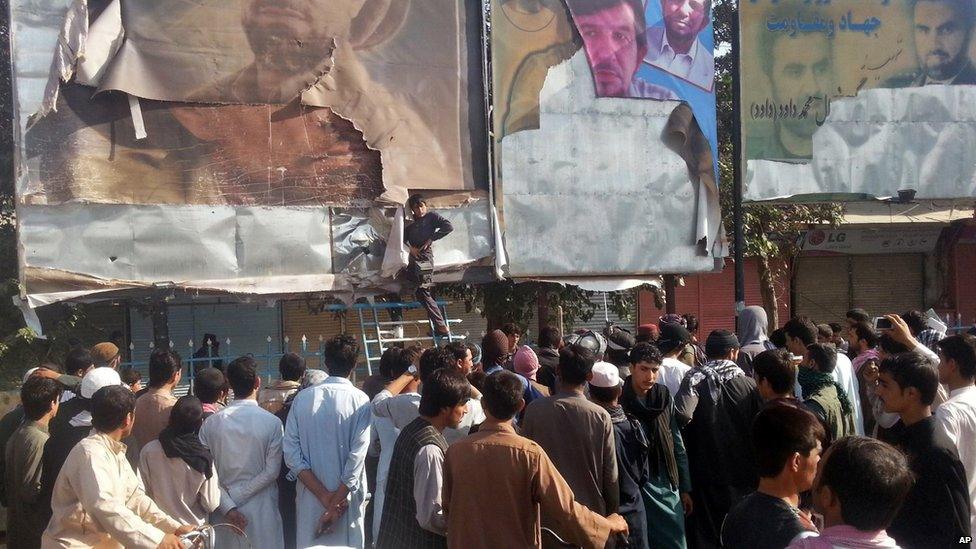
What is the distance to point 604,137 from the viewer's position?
37.6 ft

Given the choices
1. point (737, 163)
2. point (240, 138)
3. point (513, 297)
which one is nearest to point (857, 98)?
point (737, 163)

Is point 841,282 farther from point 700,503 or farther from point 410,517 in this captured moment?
point 410,517

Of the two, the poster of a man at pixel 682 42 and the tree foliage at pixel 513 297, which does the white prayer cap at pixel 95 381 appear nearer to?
the poster of a man at pixel 682 42

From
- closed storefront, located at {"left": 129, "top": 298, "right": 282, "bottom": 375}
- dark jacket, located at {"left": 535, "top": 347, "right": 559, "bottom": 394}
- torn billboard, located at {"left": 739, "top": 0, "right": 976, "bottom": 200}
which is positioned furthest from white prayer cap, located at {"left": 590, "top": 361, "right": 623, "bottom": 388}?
closed storefront, located at {"left": 129, "top": 298, "right": 282, "bottom": 375}

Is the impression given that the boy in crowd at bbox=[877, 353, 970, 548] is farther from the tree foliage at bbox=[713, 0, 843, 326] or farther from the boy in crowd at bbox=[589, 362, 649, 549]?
the tree foliage at bbox=[713, 0, 843, 326]

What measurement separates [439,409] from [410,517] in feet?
1.75

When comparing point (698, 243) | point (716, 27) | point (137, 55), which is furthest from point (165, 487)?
point (716, 27)

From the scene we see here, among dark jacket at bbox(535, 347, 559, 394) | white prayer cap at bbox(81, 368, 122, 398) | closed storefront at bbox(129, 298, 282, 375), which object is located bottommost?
closed storefront at bbox(129, 298, 282, 375)

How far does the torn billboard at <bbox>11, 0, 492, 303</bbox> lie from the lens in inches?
367

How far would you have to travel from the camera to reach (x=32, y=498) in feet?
18.5

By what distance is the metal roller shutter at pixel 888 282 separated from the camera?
25938 millimetres

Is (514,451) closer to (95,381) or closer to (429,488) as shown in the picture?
(429,488)

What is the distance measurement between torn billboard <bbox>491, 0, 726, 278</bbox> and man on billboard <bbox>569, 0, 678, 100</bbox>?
0.01 metres

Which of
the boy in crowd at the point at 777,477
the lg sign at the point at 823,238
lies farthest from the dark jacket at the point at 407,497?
the lg sign at the point at 823,238
